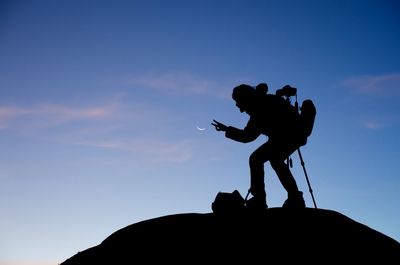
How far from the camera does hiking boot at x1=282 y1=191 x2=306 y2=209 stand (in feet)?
33.8

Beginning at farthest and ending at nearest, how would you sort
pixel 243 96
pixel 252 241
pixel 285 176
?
pixel 243 96
pixel 285 176
pixel 252 241

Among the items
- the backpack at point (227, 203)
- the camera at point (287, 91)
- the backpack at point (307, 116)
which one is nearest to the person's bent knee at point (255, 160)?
the backpack at point (227, 203)

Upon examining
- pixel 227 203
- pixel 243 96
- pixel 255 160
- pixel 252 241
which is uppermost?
pixel 243 96

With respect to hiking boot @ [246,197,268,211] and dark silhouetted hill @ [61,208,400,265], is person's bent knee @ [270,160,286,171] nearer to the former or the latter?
hiking boot @ [246,197,268,211]

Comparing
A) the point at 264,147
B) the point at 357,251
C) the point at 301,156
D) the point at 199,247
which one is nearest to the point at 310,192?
the point at 301,156

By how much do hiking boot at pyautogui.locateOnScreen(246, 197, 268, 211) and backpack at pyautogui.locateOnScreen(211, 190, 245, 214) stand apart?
0.24m

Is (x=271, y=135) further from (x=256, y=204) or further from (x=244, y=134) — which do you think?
(x=256, y=204)

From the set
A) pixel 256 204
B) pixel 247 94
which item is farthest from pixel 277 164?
pixel 247 94

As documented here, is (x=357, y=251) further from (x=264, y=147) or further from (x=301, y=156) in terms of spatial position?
(x=301, y=156)

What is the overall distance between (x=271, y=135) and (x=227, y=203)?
8.81 feet

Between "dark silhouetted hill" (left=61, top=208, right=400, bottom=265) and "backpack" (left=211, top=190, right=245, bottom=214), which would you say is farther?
"backpack" (left=211, top=190, right=245, bottom=214)

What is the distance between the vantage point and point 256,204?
10508mm

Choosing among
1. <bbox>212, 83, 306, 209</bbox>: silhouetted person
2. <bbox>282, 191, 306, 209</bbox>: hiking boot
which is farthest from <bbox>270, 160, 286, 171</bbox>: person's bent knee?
<bbox>282, 191, 306, 209</bbox>: hiking boot

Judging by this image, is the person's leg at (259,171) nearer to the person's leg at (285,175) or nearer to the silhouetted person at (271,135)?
the silhouetted person at (271,135)
